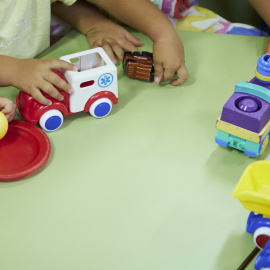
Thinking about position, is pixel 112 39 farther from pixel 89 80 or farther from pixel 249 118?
pixel 249 118

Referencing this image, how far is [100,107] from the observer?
2.40 feet

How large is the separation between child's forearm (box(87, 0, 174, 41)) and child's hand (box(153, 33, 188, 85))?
21mm

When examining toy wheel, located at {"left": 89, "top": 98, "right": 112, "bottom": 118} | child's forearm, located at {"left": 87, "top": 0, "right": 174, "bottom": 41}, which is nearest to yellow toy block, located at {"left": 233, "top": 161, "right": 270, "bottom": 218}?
toy wheel, located at {"left": 89, "top": 98, "right": 112, "bottom": 118}

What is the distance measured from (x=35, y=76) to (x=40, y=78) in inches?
0.4

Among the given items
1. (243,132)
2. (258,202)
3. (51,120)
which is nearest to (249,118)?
(243,132)

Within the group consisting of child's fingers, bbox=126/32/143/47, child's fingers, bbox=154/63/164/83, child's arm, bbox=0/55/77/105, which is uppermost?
child's arm, bbox=0/55/77/105

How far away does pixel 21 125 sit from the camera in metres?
0.71

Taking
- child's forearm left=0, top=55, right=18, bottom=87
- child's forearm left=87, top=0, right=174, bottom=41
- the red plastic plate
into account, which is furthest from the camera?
child's forearm left=87, top=0, right=174, bottom=41

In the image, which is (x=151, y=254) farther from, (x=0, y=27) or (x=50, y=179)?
(x=0, y=27)

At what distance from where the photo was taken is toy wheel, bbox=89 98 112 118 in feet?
2.39

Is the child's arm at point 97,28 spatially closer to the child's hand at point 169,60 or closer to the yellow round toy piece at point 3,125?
the child's hand at point 169,60

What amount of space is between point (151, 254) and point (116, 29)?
504 millimetres

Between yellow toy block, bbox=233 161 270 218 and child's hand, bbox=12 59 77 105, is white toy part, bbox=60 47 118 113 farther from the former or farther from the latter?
yellow toy block, bbox=233 161 270 218

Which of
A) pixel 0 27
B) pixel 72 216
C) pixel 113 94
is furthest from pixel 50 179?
pixel 0 27
